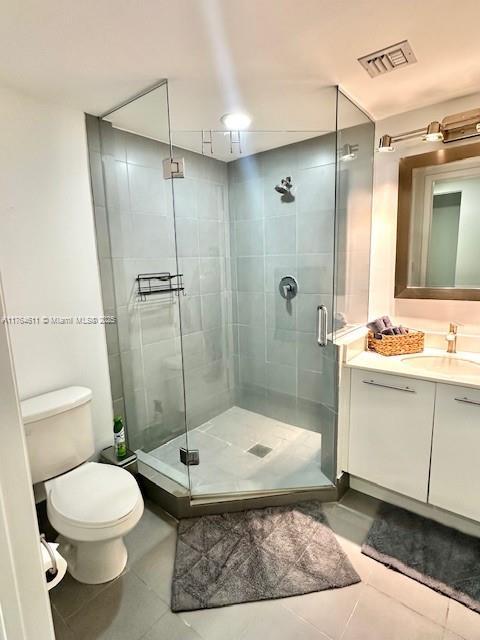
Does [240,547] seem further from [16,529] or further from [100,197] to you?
[100,197]

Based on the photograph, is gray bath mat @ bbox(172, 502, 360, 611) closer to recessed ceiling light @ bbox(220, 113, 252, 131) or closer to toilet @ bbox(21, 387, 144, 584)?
toilet @ bbox(21, 387, 144, 584)

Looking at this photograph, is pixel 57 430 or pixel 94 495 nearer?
pixel 94 495

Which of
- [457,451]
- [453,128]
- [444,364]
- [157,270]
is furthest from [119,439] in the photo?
[453,128]

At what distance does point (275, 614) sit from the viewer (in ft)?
4.63

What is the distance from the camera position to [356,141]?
2123 mm

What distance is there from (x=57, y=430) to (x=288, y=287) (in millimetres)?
1815

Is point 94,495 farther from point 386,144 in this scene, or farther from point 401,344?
point 386,144

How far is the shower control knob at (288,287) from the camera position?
8.66ft

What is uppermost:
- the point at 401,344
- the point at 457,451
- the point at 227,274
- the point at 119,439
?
the point at 227,274

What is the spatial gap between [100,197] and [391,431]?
7.13 feet

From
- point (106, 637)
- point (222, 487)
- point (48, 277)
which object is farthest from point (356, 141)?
point (106, 637)

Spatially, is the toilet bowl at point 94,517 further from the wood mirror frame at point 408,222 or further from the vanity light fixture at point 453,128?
the vanity light fixture at point 453,128

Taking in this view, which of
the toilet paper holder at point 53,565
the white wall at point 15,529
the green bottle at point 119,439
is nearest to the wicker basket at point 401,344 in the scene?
the green bottle at point 119,439

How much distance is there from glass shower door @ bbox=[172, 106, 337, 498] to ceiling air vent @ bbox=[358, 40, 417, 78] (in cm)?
52
